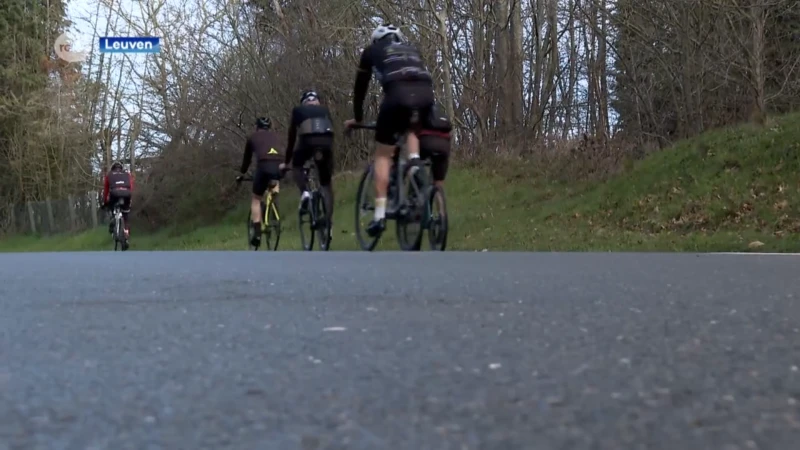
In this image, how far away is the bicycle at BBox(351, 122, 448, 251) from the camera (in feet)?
29.5

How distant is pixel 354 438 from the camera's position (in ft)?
5.33

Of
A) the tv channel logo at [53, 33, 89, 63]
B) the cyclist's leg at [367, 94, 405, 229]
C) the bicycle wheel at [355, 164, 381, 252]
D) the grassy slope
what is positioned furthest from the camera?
the tv channel logo at [53, 33, 89, 63]

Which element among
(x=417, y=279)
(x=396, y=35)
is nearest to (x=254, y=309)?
(x=417, y=279)

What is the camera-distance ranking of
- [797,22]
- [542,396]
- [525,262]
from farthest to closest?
1. [797,22]
2. [525,262]
3. [542,396]

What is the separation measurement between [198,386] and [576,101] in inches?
975

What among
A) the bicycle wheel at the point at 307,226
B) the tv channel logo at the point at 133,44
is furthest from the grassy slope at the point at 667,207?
the tv channel logo at the point at 133,44

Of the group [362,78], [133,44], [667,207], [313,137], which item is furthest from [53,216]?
[362,78]

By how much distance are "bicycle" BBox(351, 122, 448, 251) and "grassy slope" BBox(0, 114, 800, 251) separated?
3.67 meters

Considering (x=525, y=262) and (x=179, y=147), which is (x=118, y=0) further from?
(x=525, y=262)

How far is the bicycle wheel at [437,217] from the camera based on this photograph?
29.2 feet

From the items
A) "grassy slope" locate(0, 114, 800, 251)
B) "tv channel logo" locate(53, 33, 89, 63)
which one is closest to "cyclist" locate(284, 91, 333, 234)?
"grassy slope" locate(0, 114, 800, 251)

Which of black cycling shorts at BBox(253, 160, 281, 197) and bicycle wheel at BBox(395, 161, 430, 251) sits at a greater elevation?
black cycling shorts at BBox(253, 160, 281, 197)

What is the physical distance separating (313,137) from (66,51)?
34610mm

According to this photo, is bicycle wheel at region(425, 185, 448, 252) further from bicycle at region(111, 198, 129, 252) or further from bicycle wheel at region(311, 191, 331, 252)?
bicycle at region(111, 198, 129, 252)
